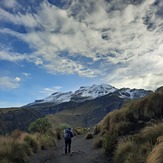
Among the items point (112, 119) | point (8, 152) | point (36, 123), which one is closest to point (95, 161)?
point (8, 152)

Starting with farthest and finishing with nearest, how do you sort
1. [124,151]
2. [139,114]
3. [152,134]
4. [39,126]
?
1. [39,126]
2. [139,114]
3. [152,134]
4. [124,151]

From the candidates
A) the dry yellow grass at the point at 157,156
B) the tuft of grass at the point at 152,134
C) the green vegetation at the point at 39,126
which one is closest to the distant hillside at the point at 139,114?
the tuft of grass at the point at 152,134

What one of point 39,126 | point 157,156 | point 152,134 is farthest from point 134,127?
point 39,126

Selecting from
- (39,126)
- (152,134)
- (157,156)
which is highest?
(39,126)

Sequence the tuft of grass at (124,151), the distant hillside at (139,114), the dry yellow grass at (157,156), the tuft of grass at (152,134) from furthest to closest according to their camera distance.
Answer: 1. the distant hillside at (139,114)
2. the tuft of grass at (152,134)
3. the tuft of grass at (124,151)
4. the dry yellow grass at (157,156)

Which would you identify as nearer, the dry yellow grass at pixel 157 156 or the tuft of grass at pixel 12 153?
the dry yellow grass at pixel 157 156

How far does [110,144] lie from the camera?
18.1 meters

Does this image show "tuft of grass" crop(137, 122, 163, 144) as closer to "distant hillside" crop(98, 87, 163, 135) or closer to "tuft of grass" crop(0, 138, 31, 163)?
"tuft of grass" crop(0, 138, 31, 163)

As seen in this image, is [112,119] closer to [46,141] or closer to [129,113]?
[129,113]

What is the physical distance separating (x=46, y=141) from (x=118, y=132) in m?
7.30

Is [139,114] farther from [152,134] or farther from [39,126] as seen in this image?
[39,126]

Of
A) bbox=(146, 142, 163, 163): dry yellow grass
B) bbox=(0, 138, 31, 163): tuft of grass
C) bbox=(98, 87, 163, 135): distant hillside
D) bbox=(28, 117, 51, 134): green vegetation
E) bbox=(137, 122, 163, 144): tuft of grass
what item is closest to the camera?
bbox=(146, 142, 163, 163): dry yellow grass

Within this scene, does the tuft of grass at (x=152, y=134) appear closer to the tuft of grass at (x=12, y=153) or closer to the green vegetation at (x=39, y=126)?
the tuft of grass at (x=12, y=153)

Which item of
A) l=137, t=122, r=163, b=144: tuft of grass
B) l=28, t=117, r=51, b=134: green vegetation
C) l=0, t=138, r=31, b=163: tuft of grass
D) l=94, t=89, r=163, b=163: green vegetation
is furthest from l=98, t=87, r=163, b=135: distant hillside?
l=28, t=117, r=51, b=134: green vegetation
